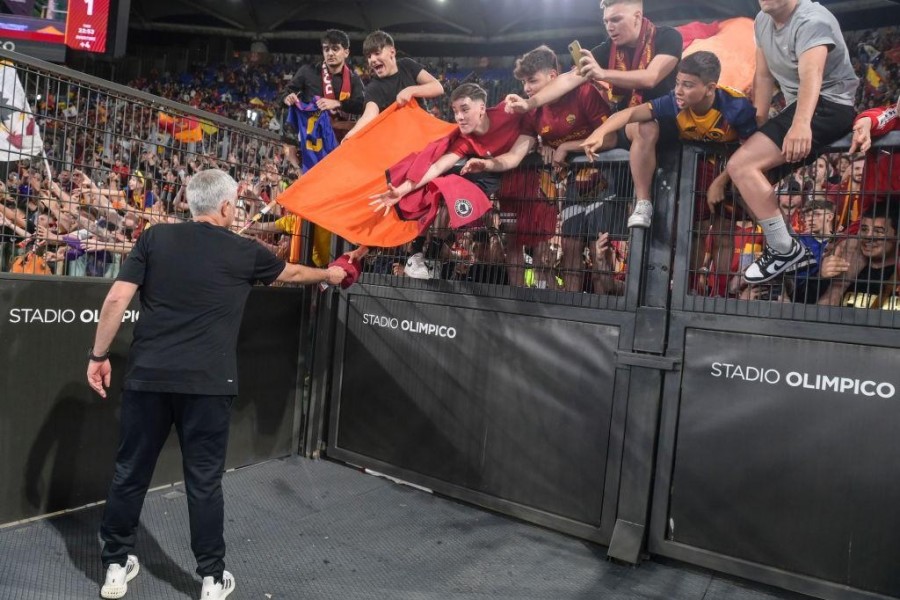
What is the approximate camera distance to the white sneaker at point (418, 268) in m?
3.62

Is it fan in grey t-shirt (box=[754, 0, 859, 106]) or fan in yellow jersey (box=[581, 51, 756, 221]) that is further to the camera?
fan in yellow jersey (box=[581, 51, 756, 221])

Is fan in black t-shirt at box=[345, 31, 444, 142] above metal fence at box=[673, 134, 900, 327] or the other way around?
above

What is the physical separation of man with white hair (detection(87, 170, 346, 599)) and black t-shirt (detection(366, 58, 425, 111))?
2.21 m

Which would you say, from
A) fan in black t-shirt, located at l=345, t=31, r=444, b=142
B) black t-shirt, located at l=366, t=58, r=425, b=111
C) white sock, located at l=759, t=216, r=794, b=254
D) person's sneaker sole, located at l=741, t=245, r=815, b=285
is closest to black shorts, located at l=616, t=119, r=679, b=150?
white sock, located at l=759, t=216, r=794, b=254

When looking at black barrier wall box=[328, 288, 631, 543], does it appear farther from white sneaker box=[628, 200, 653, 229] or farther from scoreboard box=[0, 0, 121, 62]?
scoreboard box=[0, 0, 121, 62]

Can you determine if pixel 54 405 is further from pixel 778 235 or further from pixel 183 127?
pixel 778 235

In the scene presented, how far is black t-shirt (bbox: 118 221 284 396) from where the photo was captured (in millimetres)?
2229

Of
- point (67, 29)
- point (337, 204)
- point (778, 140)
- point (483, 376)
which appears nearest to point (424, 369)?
point (483, 376)

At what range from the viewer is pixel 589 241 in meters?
3.16

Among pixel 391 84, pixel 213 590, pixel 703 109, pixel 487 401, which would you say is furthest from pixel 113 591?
pixel 391 84

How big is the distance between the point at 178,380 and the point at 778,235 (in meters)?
2.31

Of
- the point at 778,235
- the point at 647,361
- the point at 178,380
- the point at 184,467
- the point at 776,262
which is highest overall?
the point at 778,235

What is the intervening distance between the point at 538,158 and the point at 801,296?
1376 mm

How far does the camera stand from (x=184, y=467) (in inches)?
88.2
